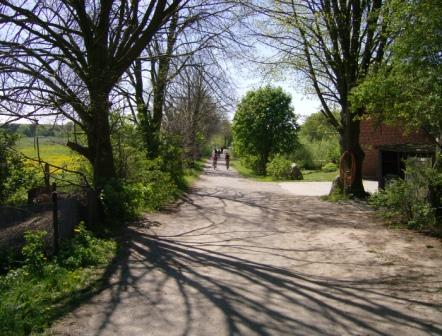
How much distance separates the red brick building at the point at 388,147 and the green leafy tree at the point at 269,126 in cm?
1344

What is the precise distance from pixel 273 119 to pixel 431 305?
119ft

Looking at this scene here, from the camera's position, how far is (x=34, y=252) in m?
6.82

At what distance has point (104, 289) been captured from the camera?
6488 millimetres

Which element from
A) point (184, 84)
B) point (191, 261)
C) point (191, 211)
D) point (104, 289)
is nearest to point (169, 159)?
point (184, 84)

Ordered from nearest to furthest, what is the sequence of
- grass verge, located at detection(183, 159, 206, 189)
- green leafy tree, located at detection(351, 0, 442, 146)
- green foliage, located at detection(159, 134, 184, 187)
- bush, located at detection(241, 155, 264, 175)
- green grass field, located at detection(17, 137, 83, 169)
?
green leafy tree, located at detection(351, 0, 442, 146) < green grass field, located at detection(17, 137, 83, 169) < green foliage, located at detection(159, 134, 184, 187) < grass verge, located at detection(183, 159, 206, 189) < bush, located at detection(241, 155, 264, 175)

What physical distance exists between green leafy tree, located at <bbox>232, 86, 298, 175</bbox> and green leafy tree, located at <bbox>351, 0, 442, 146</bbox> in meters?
30.1

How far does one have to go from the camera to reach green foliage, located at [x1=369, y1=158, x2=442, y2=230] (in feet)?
34.7

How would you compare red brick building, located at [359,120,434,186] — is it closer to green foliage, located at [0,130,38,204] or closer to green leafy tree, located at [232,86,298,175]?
green foliage, located at [0,130,38,204]

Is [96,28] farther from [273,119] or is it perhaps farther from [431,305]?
[273,119]

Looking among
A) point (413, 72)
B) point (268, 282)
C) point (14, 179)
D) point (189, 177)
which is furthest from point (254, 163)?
point (268, 282)

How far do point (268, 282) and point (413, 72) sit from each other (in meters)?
5.50

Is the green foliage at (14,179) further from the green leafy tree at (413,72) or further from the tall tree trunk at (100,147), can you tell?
the green leafy tree at (413,72)

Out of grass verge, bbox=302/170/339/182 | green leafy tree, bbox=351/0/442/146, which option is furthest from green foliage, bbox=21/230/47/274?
grass verge, bbox=302/170/339/182

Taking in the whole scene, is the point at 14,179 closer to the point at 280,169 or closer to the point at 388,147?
the point at 388,147
